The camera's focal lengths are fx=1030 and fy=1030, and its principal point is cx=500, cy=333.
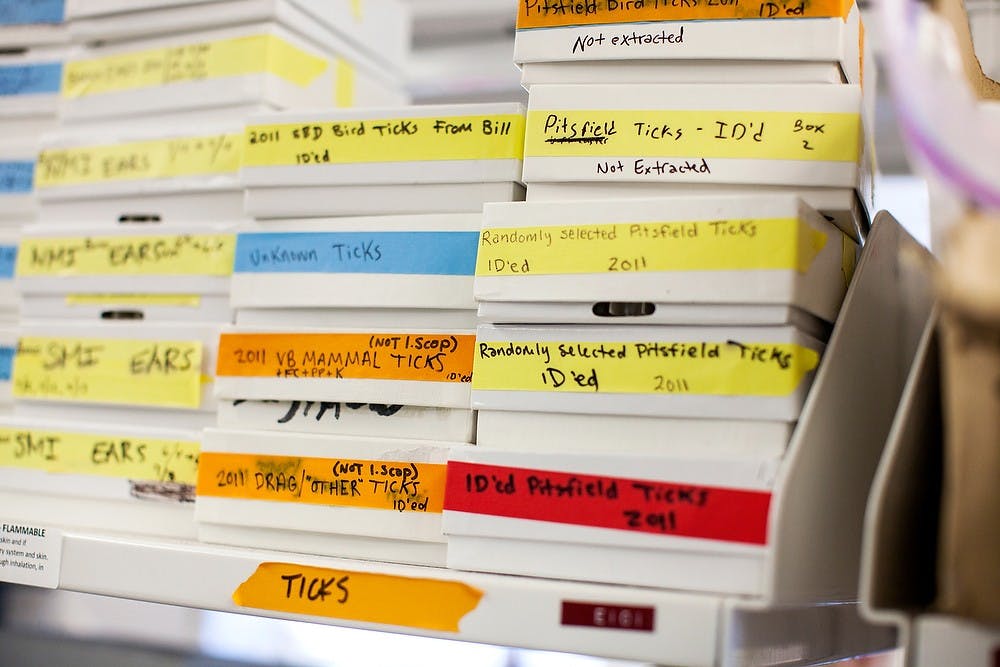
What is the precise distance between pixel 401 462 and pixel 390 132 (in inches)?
12.0

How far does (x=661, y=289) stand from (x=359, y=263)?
299 millimetres

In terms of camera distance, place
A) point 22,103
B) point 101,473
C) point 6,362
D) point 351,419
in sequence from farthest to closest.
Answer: point 22,103
point 6,362
point 101,473
point 351,419

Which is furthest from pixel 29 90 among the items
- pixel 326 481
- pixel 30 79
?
pixel 326 481

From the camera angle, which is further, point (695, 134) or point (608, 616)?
point (695, 134)

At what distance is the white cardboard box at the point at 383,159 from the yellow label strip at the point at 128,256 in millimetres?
86

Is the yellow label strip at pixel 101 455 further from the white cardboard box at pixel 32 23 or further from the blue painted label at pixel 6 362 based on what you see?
the white cardboard box at pixel 32 23

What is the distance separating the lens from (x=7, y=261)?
1212 millimetres

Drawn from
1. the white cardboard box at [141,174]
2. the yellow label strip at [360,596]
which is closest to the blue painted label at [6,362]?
the white cardboard box at [141,174]

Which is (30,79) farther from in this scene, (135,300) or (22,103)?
(135,300)

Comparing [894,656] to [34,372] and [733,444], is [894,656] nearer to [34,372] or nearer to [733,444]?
[733,444]

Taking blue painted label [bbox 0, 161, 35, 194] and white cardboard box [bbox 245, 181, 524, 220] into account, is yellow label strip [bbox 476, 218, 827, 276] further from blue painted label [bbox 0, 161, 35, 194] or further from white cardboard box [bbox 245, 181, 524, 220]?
blue painted label [bbox 0, 161, 35, 194]

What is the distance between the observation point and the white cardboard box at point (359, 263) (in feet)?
2.97

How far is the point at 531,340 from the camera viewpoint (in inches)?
32.4

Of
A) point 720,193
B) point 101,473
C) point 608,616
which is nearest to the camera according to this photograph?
point 608,616
